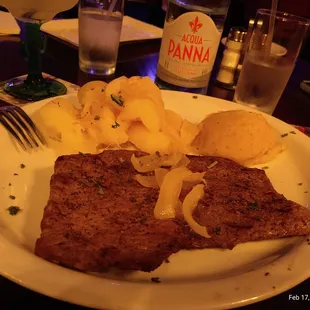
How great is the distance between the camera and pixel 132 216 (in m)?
0.97

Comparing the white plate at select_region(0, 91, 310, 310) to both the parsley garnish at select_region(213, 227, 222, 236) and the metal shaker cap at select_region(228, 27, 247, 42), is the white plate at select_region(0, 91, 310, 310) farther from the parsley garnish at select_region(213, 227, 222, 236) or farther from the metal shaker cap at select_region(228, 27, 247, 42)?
the metal shaker cap at select_region(228, 27, 247, 42)

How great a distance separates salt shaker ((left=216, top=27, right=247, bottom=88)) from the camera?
2.23 metres

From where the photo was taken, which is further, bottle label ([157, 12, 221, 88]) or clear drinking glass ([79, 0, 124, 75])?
clear drinking glass ([79, 0, 124, 75])

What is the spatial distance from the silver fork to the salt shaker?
1345mm

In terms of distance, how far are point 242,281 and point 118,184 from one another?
1.51 ft

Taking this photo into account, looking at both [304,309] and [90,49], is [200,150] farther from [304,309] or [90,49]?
[90,49]

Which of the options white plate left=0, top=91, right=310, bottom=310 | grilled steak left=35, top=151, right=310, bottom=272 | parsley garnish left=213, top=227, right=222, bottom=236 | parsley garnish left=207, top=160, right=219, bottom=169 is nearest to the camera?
white plate left=0, top=91, right=310, bottom=310

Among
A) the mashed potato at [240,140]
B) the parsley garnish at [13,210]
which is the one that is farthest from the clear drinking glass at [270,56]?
the parsley garnish at [13,210]

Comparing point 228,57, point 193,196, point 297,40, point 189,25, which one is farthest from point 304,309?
point 228,57

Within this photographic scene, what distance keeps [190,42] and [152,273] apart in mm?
1262

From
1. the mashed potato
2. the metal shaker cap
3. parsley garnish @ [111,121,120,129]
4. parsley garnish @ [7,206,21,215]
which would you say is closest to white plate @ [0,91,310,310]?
parsley garnish @ [7,206,21,215]

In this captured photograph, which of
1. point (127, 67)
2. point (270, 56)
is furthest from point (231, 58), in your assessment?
point (127, 67)

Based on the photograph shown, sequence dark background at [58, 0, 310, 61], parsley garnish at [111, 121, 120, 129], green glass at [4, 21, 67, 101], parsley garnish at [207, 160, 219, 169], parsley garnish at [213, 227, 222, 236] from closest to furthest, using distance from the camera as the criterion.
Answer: parsley garnish at [213, 227, 222, 236] < parsley garnish at [207, 160, 219, 169] < parsley garnish at [111, 121, 120, 129] < green glass at [4, 21, 67, 101] < dark background at [58, 0, 310, 61]

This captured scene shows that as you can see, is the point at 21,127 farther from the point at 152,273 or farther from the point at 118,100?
the point at 152,273
